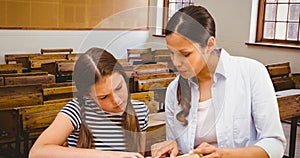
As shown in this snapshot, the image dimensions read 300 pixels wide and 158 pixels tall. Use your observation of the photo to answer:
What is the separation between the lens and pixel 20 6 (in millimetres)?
7504

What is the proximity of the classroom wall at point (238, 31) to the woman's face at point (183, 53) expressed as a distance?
5260 mm

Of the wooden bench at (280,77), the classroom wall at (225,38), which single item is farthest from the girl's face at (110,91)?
the classroom wall at (225,38)

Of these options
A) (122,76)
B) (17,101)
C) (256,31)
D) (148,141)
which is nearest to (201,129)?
(148,141)

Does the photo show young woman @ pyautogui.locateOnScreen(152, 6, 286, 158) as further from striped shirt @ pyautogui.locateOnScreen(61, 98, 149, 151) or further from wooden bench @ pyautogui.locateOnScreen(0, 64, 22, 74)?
wooden bench @ pyautogui.locateOnScreen(0, 64, 22, 74)

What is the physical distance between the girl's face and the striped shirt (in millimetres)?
70

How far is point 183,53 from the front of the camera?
4.36 feet

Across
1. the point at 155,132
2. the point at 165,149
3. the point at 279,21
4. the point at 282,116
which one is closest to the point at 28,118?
the point at 155,132

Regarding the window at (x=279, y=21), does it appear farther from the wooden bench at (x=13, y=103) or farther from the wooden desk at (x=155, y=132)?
the wooden desk at (x=155, y=132)

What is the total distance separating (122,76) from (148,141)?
14.6 inches

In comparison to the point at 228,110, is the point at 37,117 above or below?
below

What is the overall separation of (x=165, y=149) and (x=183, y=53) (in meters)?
0.37

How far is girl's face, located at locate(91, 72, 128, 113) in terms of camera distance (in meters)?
1.28

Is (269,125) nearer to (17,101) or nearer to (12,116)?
(12,116)

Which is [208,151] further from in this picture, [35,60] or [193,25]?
[35,60]
